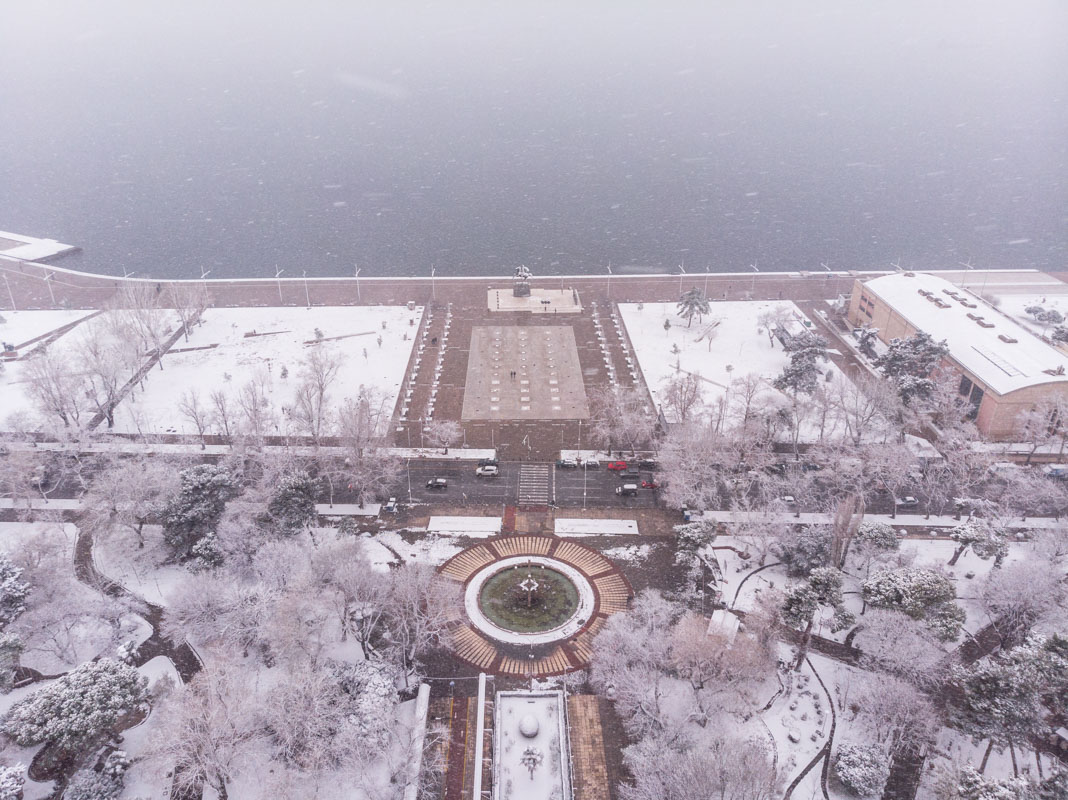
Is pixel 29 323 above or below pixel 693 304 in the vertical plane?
below

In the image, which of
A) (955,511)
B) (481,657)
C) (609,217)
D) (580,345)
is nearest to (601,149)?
(609,217)

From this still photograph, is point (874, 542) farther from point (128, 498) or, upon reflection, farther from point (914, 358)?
point (128, 498)

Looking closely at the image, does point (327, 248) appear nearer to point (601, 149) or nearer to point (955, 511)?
point (601, 149)

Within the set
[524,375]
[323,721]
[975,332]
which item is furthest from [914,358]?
[323,721]

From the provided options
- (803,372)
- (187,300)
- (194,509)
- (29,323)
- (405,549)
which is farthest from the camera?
(187,300)

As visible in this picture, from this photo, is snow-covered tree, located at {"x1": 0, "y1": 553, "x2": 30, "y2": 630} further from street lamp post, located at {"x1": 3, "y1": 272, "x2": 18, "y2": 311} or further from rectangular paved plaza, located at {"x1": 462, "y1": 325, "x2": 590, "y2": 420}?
street lamp post, located at {"x1": 3, "y1": 272, "x2": 18, "y2": 311}

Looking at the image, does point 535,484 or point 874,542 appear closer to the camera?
point 874,542

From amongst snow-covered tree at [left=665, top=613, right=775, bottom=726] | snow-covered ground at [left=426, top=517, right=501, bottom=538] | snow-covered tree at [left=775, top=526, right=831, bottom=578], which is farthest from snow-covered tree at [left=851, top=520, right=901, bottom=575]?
snow-covered ground at [left=426, top=517, right=501, bottom=538]
